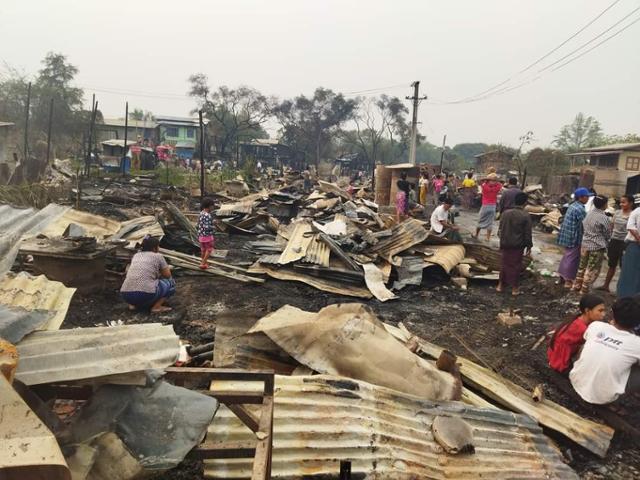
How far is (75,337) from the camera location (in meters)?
2.05

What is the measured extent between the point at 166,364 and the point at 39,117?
3848 cm

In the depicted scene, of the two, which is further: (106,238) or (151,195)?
(151,195)

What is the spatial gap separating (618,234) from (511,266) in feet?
5.51

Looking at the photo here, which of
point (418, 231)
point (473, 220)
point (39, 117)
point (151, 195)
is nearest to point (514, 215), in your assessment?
point (418, 231)

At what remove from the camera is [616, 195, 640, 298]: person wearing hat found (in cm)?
604

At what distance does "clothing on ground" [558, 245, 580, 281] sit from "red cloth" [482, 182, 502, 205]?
3299mm

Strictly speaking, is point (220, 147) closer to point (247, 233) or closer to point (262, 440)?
point (247, 233)

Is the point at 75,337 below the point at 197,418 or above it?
above

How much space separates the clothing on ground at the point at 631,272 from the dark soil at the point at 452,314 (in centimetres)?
72

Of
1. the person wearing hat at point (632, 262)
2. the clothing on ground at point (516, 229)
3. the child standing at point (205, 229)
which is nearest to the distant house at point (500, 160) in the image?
the clothing on ground at point (516, 229)

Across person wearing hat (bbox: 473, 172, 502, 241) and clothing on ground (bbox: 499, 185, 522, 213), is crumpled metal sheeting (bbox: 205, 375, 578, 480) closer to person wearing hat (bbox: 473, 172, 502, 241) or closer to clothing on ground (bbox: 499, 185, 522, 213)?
clothing on ground (bbox: 499, 185, 522, 213)

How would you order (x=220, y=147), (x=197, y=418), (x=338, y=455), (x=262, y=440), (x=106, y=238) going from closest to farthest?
(x=262, y=440) → (x=197, y=418) → (x=338, y=455) → (x=106, y=238) → (x=220, y=147)

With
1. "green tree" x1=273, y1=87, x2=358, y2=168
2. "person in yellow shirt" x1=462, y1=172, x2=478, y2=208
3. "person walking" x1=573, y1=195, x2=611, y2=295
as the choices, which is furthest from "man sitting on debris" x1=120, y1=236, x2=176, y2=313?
"green tree" x1=273, y1=87, x2=358, y2=168

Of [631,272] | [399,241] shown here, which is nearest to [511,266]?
[631,272]
